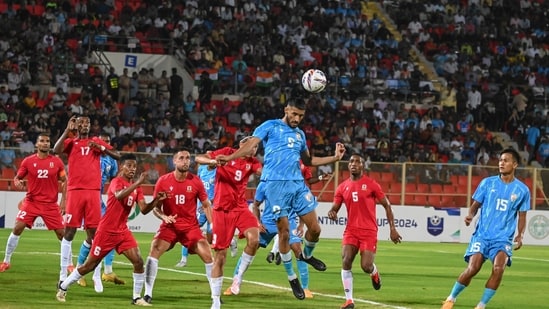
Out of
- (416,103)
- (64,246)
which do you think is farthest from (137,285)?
(416,103)

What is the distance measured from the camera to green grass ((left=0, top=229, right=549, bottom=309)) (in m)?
15.8

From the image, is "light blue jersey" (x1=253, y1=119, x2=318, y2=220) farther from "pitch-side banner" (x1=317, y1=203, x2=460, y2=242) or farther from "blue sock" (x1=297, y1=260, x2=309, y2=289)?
"pitch-side banner" (x1=317, y1=203, x2=460, y2=242)

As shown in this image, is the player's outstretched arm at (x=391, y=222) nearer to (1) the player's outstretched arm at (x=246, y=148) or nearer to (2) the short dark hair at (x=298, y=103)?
(2) the short dark hair at (x=298, y=103)

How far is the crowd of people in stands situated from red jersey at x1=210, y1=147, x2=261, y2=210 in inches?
726

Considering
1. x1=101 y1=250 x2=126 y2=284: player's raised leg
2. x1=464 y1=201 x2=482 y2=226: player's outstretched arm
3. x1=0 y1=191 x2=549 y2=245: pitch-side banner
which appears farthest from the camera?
x1=0 y1=191 x2=549 y2=245: pitch-side banner

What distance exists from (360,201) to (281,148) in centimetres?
164

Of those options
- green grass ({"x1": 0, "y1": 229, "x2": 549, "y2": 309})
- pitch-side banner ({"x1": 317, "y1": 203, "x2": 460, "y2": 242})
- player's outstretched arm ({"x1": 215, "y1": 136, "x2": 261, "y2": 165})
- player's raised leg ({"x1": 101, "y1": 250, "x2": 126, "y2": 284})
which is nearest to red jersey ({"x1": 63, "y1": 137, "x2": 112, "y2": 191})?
player's raised leg ({"x1": 101, "y1": 250, "x2": 126, "y2": 284})

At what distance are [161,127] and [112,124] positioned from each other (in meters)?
1.65

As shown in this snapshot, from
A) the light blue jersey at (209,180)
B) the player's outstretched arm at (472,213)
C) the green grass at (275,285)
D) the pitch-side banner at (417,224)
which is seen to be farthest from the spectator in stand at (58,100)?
the player's outstretched arm at (472,213)

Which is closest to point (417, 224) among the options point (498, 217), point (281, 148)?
point (281, 148)

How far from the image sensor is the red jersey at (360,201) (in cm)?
1616

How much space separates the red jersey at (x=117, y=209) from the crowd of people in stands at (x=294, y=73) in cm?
1953

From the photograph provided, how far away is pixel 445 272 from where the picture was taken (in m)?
23.5

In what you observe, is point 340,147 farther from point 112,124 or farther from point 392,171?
point 112,124
